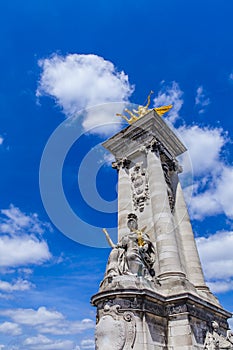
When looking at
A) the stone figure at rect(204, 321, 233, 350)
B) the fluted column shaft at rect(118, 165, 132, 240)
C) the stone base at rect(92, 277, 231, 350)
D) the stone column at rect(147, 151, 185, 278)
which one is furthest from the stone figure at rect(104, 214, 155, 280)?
the stone figure at rect(204, 321, 233, 350)

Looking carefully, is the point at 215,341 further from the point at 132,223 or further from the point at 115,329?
the point at 132,223

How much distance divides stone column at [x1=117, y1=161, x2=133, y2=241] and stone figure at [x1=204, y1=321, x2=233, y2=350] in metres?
6.30

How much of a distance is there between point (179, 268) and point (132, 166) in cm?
764

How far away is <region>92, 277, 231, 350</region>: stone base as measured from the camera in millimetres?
10445

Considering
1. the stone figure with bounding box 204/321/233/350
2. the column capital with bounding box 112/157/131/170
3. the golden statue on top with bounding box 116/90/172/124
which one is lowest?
the stone figure with bounding box 204/321/233/350

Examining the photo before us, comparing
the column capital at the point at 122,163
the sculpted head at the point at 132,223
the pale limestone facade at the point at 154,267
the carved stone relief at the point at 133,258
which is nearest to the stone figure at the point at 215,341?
the pale limestone facade at the point at 154,267

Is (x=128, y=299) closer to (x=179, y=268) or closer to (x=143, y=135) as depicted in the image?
(x=179, y=268)

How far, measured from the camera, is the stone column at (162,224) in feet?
45.3

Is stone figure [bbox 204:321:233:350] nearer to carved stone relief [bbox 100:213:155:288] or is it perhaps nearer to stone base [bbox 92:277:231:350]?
stone base [bbox 92:277:231:350]

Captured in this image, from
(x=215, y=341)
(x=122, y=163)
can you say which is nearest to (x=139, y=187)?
(x=122, y=163)

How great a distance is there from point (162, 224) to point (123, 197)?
3821mm

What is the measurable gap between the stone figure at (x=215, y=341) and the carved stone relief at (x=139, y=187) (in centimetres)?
670

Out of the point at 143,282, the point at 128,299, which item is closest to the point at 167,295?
the point at 143,282

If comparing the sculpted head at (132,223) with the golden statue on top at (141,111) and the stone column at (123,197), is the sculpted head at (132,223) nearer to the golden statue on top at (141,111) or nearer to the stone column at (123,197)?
the stone column at (123,197)
